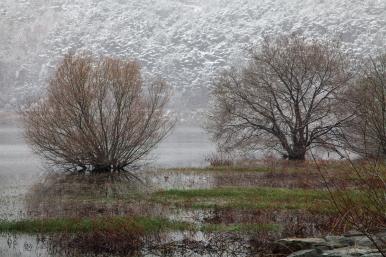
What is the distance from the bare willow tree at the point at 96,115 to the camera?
30359mm

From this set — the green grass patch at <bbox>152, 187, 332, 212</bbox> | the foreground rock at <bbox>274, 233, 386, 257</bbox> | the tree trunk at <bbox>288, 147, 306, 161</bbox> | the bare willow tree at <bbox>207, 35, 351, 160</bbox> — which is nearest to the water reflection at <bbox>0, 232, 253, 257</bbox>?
the foreground rock at <bbox>274, 233, 386, 257</bbox>

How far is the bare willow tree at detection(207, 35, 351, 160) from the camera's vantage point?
1400 inches

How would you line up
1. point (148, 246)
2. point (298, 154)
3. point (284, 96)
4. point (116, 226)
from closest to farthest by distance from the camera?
point (148, 246) → point (116, 226) → point (298, 154) → point (284, 96)

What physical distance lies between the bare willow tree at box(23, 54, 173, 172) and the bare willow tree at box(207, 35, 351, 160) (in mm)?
6227

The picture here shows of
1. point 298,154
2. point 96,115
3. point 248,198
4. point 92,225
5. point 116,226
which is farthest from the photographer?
point 298,154

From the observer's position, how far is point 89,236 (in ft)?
47.4

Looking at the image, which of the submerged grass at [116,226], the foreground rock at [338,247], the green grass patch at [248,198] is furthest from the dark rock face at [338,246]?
the green grass patch at [248,198]

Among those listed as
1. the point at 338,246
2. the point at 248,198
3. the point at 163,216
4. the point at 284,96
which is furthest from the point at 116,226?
the point at 284,96

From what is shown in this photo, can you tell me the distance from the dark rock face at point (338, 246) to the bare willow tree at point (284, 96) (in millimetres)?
24245

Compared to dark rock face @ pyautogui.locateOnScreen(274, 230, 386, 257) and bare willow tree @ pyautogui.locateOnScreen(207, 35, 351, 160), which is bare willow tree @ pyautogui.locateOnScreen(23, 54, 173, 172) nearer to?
bare willow tree @ pyautogui.locateOnScreen(207, 35, 351, 160)

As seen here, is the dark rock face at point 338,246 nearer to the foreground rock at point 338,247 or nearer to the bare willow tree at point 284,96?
the foreground rock at point 338,247

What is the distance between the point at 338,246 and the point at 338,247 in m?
0.03

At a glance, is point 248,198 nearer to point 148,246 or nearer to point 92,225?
point 148,246

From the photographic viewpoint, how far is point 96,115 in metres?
31.5
